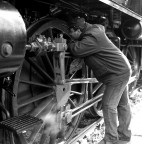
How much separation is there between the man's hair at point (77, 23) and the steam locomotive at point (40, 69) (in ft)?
0.30

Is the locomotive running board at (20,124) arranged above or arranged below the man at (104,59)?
below

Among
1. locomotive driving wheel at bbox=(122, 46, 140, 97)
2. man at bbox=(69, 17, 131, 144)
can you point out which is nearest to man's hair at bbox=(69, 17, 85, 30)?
man at bbox=(69, 17, 131, 144)

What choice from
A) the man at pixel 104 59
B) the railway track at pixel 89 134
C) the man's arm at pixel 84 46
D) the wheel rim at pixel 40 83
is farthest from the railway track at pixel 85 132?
the man's arm at pixel 84 46

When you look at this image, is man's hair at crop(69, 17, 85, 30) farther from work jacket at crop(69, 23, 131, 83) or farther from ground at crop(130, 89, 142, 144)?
ground at crop(130, 89, 142, 144)

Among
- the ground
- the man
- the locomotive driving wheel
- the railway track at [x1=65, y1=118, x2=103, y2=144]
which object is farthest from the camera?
the locomotive driving wheel

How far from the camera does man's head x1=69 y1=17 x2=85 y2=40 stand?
9.00 ft

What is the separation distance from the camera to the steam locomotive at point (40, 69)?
5.06 feet

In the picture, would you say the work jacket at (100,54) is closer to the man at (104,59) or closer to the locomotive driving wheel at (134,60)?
the man at (104,59)

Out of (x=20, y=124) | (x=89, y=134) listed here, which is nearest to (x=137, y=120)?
(x=89, y=134)

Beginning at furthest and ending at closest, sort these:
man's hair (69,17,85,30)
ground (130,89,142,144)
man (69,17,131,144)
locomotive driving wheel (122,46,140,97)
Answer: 1. locomotive driving wheel (122,46,140,97)
2. ground (130,89,142,144)
3. man's hair (69,17,85,30)
4. man (69,17,131,144)

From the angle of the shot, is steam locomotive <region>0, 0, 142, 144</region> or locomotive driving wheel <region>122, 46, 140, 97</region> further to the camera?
locomotive driving wheel <region>122, 46, 140, 97</region>

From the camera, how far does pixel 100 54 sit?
278 centimetres

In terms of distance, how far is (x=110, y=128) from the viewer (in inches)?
118

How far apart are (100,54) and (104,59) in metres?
0.08
